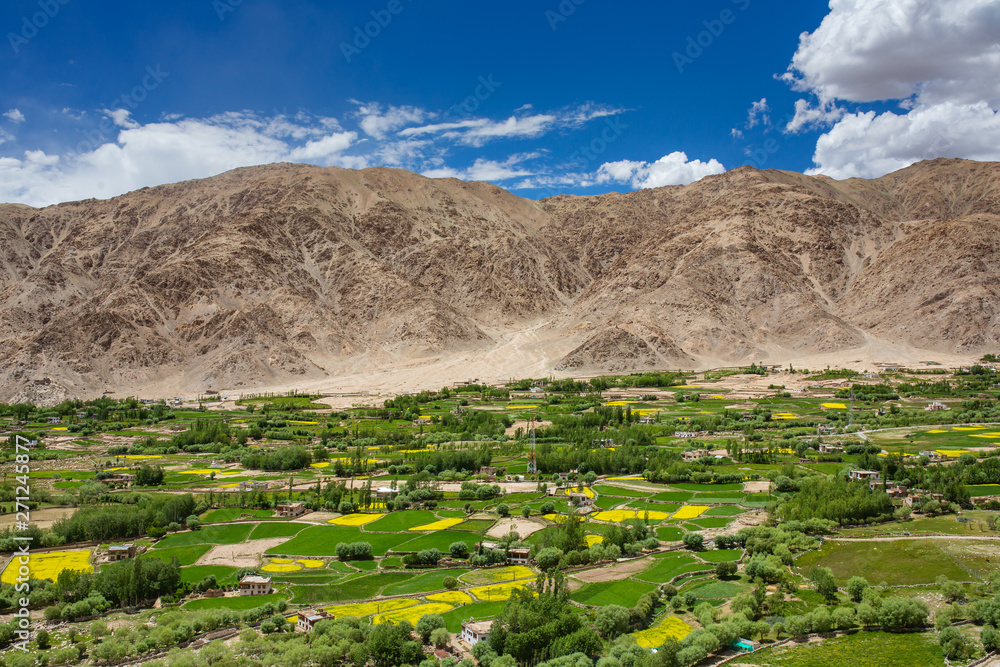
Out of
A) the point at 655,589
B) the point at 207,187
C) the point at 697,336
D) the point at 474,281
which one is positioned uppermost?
→ the point at 207,187

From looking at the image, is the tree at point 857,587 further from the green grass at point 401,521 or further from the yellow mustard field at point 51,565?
the yellow mustard field at point 51,565

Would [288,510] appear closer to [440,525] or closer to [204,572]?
[440,525]

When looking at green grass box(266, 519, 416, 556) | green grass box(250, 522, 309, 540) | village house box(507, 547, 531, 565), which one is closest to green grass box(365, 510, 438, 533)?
green grass box(266, 519, 416, 556)

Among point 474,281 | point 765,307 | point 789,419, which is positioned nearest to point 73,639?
point 789,419

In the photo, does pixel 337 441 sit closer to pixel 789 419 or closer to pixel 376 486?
pixel 376 486

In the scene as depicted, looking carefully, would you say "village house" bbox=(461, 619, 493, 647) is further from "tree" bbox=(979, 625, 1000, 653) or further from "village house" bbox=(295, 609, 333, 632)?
"tree" bbox=(979, 625, 1000, 653)

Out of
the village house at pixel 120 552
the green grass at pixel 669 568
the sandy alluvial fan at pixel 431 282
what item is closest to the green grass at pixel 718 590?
the green grass at pixel 669 568
